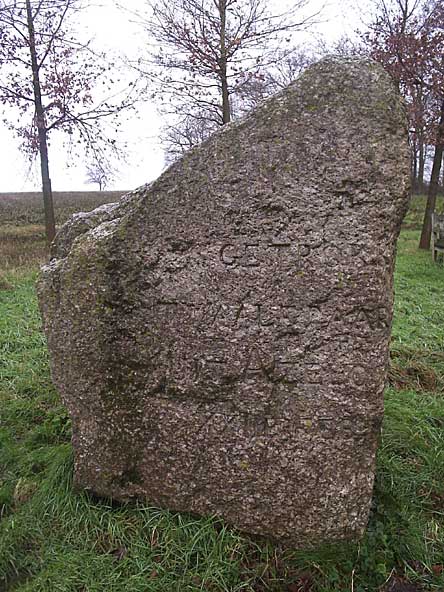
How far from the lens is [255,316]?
2.31 m

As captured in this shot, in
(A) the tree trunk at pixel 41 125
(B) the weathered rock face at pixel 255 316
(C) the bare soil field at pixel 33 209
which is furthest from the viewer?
(C) the bare soil field at pixel 33 209

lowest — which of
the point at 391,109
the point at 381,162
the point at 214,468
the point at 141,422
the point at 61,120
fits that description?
the point at 214,468

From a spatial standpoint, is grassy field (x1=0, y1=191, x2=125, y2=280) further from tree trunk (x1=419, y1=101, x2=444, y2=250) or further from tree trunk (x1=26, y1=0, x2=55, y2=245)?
tree trunk (x1=419, y1=101, x2=444, y2=250)

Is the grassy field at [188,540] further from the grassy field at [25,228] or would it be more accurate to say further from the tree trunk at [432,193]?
the tree trunk at [432,193]

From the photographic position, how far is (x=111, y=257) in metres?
2.39

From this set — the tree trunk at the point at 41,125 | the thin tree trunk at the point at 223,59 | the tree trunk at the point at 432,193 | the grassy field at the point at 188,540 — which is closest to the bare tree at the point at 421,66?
the tree trunk at the point at 432,193

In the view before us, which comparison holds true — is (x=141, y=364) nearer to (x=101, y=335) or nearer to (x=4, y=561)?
(x=101, y=335)

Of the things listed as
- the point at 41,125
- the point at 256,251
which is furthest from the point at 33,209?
the point at 256,251

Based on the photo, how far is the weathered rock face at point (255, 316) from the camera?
2176 millimetres

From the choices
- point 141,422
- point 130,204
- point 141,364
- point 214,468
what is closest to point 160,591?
point 214,468

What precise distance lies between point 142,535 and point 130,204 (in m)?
1.60

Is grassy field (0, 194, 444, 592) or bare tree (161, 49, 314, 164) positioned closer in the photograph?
grassy field (0, 194, 444, 592)

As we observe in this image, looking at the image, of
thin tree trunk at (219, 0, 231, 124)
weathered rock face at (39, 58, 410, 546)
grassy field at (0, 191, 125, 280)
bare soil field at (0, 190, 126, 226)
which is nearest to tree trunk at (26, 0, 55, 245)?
grassy field at (0, 191, 125, 280)

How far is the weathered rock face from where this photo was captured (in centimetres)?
218
